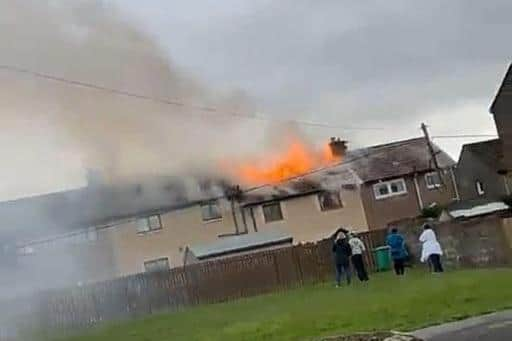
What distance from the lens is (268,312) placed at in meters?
19.1

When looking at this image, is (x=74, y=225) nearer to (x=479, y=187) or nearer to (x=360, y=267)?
Answer: (x=360, y=267)

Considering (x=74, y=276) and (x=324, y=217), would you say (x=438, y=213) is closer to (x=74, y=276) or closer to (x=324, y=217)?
(x=324, y=217)

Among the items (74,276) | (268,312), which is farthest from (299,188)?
(268,312)

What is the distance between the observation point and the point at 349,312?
15.6 metres

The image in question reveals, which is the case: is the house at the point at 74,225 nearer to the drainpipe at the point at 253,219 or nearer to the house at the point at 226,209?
the house at the point at 226,209

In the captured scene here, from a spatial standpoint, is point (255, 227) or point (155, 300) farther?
point (255, 227)

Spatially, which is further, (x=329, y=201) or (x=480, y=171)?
(x=480, y=171)

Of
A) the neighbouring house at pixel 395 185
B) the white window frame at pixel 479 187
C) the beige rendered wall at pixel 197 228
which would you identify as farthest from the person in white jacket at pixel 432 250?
the white window frame at pixel 479 187

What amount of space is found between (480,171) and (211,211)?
2329 centimetres

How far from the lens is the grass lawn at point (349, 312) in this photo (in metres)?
13.7

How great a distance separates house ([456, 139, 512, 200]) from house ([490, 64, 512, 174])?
3.83m

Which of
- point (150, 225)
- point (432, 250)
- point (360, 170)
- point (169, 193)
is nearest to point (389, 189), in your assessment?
point (360, 170)

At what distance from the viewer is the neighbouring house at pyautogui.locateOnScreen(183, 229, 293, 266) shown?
39.8m

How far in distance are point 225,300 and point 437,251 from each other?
8131mm
